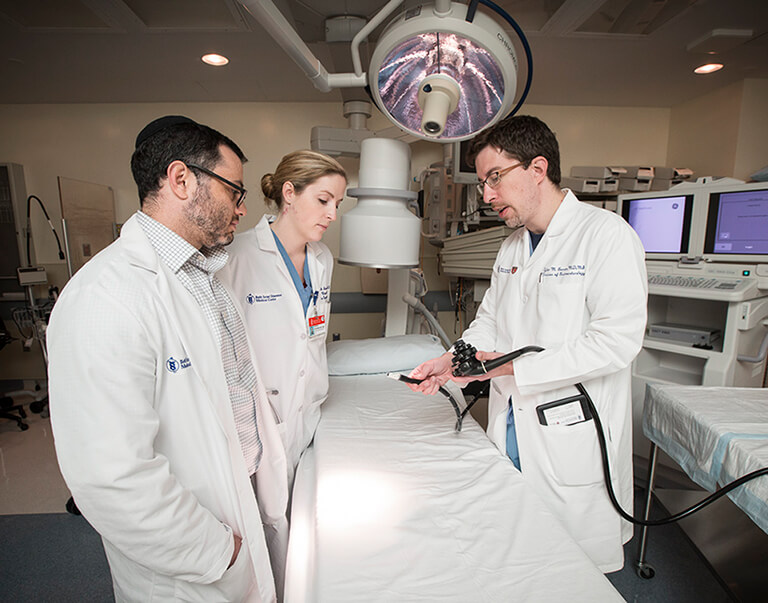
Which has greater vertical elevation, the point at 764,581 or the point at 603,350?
the point at 603,350

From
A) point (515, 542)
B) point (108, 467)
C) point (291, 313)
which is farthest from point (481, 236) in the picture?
point (108, 467)

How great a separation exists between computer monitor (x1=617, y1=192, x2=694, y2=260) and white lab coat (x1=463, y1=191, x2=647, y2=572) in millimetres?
1191

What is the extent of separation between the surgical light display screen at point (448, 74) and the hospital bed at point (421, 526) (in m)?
0.98

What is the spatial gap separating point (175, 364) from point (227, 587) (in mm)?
497

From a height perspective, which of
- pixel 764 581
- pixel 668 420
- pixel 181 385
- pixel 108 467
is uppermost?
pixel 181 385

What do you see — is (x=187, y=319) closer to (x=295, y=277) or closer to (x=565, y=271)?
(x=295, y=277)

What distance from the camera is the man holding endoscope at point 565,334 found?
1049 mm

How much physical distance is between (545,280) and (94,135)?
387 centimetres

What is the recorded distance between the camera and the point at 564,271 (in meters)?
1.13

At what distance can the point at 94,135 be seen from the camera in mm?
3365

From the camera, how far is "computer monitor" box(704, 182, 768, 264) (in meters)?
1.77

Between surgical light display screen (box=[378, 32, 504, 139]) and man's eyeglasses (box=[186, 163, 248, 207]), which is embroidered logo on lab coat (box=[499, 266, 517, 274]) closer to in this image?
surgical light display screen (box=[378, 32, 504, 139])

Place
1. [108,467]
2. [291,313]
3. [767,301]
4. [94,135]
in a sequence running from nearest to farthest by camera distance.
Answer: [108,467] → [291,313] → [767,301] → [94,135]

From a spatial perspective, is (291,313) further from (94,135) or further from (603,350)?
(94,135)
